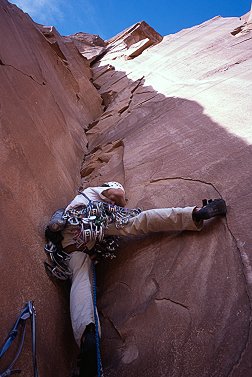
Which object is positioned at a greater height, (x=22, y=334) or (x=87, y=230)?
(x=87, y=230)

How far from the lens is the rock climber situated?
2.53 m

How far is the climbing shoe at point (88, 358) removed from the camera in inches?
87.1

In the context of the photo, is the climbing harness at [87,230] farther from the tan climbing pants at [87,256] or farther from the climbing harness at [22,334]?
the climbing harness at [22,334]

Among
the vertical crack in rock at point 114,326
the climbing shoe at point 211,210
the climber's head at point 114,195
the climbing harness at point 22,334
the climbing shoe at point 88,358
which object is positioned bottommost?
the vertical crack in rock at point 114,326

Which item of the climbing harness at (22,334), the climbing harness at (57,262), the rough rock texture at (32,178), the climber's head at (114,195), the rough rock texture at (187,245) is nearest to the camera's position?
the climbing harness at (22,334)

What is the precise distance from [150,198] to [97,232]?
84 centimetres

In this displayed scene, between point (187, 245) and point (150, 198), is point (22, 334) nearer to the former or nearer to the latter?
point (187, 245)

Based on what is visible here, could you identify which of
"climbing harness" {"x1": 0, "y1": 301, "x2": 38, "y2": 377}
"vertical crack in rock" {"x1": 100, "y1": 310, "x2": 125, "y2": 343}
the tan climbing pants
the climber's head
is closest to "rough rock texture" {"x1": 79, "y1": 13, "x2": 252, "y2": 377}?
"vertical crack in rock" {"x1": 100, "y1": 310, "x2": 125, "y2": 343}

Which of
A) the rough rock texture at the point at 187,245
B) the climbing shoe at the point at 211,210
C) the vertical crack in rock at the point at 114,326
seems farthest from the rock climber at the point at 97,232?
the vertical crack in rock at the point at 114,326

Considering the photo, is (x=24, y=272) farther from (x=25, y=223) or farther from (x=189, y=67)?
(x=189, y=67)

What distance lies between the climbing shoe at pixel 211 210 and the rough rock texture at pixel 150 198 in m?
0.09

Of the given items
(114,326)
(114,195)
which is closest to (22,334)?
(114,326)

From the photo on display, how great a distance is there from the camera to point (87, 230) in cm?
299

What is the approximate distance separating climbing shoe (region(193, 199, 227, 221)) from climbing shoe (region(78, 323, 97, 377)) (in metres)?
1.22
